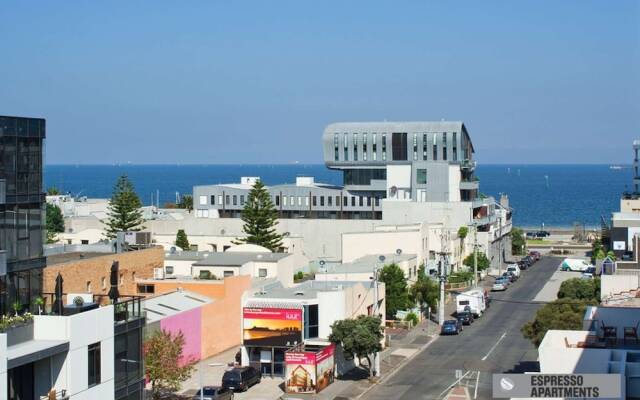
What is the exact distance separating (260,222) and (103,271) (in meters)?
32.4

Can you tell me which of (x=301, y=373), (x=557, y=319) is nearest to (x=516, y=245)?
(x=557, y=319)

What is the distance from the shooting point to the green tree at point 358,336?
148 feet

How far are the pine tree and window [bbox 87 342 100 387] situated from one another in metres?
55.4

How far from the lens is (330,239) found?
93.9 metres

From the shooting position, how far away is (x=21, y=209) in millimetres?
27672

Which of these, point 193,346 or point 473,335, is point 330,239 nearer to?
point 473,335

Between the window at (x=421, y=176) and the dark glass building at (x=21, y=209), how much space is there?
70331 mm

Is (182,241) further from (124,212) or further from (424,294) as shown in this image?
(424,294)

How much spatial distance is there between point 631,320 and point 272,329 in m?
17.6

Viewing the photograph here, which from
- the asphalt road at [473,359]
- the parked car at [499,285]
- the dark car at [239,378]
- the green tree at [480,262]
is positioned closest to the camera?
the dark car at [239,378]

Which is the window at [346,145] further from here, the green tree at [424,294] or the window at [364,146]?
the green tree at [424,294]

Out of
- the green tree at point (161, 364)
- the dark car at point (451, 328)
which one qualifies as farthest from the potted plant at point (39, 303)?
the dark car at point (451, 328)

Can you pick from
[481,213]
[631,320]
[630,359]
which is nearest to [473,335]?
[631,320]

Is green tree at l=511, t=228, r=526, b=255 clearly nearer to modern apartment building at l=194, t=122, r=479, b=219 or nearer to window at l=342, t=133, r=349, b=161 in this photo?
modern apartment building at l=194, t=122, r=479, b=219
